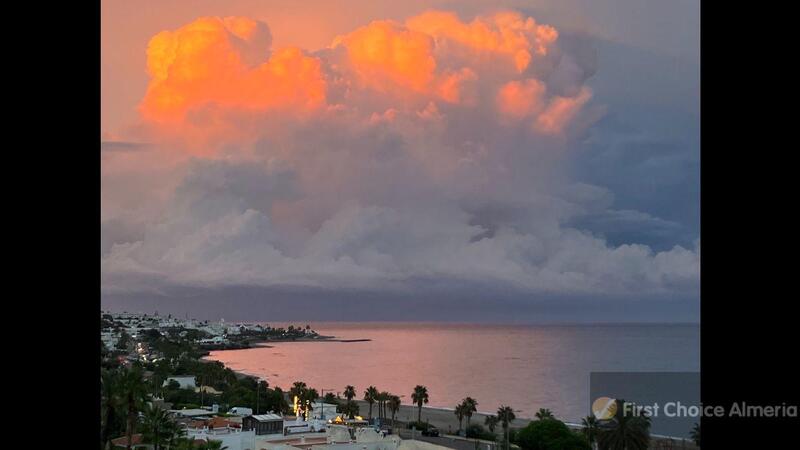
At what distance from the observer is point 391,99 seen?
2773 cm

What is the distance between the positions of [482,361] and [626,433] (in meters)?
25.5

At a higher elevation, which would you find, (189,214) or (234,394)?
(189,214)

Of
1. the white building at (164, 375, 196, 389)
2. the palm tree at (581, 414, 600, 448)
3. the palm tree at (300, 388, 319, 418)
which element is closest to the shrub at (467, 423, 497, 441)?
the palm tree at (300, 388, 319, 418)

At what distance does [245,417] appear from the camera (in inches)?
571

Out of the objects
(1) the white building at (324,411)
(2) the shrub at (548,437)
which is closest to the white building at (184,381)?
(1) the white building at (324,411)

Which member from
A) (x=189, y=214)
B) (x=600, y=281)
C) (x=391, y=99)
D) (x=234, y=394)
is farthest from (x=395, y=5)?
(x=234, y=394)

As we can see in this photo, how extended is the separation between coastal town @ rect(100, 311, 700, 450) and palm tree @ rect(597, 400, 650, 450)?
0.09 feet

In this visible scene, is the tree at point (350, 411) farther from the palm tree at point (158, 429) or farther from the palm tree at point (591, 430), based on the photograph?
the palm tree at point (158, 429)

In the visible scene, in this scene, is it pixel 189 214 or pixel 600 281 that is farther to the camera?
pixel 600 281

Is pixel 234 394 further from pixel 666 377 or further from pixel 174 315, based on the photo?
pixel 666 377

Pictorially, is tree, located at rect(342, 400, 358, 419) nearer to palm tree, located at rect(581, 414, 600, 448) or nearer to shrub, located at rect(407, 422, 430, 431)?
shrub, located at rect(407, 422, 430, 431)

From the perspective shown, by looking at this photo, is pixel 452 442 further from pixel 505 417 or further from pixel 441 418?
pixel 441 418
